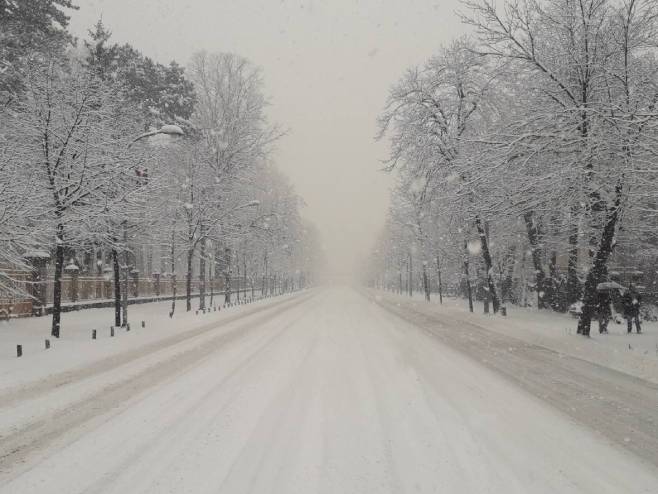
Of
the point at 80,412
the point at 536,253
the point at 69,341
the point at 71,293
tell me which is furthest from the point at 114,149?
the point at 536,253

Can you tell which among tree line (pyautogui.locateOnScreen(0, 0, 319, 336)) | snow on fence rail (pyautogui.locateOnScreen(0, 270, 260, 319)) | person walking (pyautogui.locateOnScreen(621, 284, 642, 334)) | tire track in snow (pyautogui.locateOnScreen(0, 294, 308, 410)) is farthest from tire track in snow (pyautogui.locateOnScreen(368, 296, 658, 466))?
snow on fence rail (pyautogui.locateOnScreen(0, 270, 260, 319))

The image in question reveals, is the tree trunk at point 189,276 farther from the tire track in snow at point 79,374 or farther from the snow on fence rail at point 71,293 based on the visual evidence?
the tire track in snow at point 79,374

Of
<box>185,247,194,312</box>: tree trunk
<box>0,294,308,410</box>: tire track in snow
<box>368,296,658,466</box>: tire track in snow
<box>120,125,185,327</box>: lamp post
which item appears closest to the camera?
<box>368,296,658,466</box>: tire track in snow

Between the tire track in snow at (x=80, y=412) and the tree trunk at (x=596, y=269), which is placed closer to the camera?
the tire track in snow at (x=80, y=412)

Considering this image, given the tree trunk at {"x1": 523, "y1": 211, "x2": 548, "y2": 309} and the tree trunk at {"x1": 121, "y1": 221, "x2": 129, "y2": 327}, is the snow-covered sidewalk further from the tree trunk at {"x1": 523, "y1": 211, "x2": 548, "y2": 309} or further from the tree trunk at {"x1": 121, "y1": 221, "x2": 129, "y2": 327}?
the tree trunk at {"x1": 523, "y1": 211, "x2": 548, "y2": 309}

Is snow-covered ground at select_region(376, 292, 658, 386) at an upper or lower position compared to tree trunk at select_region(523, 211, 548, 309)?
lower

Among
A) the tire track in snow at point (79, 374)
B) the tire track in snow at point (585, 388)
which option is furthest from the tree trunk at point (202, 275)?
the tire track in snow at point (585, 388)

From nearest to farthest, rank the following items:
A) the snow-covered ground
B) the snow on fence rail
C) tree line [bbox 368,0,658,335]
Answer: the snow-covered ground < tree line [bbox 368,0,658,335] < the snow on fence rail

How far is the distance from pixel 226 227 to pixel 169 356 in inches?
652

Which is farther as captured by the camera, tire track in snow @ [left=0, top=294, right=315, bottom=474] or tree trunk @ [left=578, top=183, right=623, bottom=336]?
tree trunk @ [left=578, top=183, right=623, bottom=336]

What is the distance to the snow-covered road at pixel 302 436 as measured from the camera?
3.87m

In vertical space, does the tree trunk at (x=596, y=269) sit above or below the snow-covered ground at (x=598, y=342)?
above

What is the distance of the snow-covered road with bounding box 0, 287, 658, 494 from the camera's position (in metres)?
3.87

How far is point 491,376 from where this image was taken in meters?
8.06
